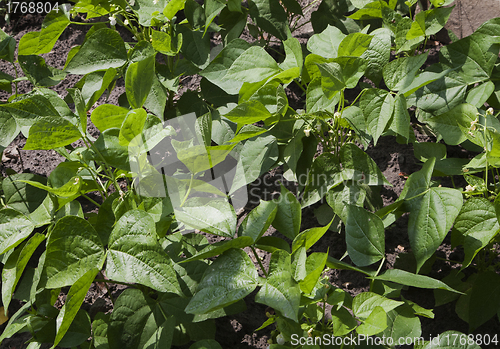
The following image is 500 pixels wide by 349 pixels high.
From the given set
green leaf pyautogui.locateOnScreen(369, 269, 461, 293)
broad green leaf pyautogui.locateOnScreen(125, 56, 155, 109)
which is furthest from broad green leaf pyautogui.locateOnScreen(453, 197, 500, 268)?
broad green leaf pyautogui.locateOnScreen(125, 56, 155, 109)

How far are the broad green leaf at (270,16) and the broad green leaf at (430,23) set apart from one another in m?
0.48

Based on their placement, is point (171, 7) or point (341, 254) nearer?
point (171, 7)

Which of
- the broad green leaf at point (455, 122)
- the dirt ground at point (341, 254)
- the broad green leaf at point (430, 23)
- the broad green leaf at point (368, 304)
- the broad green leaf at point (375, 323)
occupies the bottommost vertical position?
the dirt ground at point (341, 254)

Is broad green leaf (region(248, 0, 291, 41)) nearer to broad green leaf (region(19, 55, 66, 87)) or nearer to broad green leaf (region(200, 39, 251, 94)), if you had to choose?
broad green leaf (region(200, 39, 251, 94))

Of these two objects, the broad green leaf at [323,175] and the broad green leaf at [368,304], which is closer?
the broad green leaf at [368,304]

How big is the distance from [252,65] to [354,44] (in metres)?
0.31

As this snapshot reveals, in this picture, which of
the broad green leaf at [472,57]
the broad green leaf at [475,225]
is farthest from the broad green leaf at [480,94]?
the broad green leaf at [475,225]

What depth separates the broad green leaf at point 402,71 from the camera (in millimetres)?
1104

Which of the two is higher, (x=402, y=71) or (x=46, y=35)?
(x=46, y=35)

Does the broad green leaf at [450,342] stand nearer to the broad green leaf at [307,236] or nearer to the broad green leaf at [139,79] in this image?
the broad green leaf at [307,236]

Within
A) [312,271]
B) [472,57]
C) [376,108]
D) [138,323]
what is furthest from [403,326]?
[472,57]

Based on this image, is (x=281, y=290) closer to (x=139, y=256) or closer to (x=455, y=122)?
(x=139, y=256)

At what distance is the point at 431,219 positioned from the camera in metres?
1.03

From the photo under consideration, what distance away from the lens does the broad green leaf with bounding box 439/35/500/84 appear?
1269 millimetres
